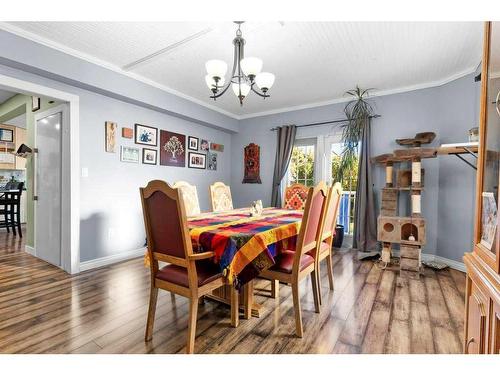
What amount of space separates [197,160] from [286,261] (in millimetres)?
3162

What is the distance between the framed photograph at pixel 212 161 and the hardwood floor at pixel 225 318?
8.28 feet

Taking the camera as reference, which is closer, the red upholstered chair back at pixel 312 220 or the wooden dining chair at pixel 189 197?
the red upholstered chair back at pixel 312 220

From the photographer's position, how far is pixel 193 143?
456cm

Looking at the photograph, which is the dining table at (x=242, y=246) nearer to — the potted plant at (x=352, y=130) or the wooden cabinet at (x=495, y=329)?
the wooden cabinet at (x=495, y=329)

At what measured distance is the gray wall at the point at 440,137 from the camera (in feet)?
10.3

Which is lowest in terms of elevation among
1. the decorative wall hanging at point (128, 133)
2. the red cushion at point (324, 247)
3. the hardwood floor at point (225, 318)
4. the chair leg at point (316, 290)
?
the hardwood floor at point (225, 318)

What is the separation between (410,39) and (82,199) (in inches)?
155

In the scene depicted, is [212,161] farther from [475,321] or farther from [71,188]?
[475,321]

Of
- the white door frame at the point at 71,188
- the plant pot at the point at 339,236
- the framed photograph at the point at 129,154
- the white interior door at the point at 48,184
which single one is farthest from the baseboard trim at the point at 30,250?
the plant pot at the point at 339,236

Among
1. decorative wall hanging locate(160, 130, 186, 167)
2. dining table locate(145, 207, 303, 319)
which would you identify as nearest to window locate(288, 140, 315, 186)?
decorative wall hanging locate(160, 130, 186, 167)

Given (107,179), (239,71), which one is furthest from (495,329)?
(107,179)

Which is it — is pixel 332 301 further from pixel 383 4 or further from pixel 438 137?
pixel 438 137

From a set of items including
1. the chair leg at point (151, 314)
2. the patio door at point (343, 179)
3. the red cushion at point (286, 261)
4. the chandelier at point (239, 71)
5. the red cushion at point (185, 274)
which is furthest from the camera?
the patio door at point (343, 179)

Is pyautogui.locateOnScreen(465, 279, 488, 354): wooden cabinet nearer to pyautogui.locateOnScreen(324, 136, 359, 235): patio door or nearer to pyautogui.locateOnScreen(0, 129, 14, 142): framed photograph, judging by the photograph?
pyautogui.locateOnScreen(324, 136, 359, 235): patio door
